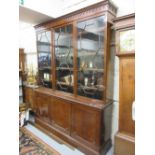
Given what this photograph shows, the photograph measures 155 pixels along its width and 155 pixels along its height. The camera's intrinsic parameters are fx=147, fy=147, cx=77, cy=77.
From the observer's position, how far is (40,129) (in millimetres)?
3111

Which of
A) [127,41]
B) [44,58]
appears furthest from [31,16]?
[127,41]

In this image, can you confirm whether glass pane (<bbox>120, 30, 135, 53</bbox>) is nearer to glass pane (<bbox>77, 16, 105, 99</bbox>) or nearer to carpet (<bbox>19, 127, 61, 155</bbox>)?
glass pane (<bbox>77, 16, 105, 99</bbox>)

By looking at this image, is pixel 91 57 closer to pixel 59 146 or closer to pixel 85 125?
pixel 85 125

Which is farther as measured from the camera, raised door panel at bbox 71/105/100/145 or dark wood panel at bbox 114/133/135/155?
raised door panel at bbox 71/105/100/145

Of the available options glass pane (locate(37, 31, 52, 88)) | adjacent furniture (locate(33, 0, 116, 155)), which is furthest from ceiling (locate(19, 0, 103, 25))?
glass pane (locate(37, 31, 52, 88))

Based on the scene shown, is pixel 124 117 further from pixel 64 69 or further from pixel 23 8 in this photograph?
pixel 23 8

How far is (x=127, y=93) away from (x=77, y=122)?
3.31 feet

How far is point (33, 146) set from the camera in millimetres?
2527

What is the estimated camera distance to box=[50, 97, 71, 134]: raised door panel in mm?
2586

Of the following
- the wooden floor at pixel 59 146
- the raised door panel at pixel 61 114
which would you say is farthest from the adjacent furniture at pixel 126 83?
the raised door panel at pixel 61 114

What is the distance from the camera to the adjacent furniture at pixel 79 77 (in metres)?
2.12
